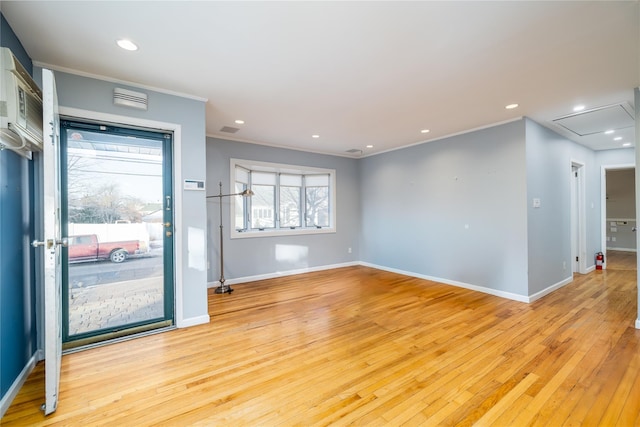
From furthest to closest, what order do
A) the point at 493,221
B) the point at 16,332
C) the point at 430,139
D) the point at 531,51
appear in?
the point at 430,139 → the point at 493,221 → the point at 531,51 → the point at 16,332

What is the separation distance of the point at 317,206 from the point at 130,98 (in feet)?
13.8

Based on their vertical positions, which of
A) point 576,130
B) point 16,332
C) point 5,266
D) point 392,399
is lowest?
point 392,399

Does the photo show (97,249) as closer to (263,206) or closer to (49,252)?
(49,252)

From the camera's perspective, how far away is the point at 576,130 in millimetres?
4516

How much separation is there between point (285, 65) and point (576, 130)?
488cm

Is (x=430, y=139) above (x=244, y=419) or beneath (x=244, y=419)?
above

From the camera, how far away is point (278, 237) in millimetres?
5633

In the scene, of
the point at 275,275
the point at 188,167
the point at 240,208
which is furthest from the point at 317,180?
the point at 188,167

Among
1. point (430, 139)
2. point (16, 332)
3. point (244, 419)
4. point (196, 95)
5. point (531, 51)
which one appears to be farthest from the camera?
point (430, 139)

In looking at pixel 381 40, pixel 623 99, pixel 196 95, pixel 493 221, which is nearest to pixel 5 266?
pixel 196 95

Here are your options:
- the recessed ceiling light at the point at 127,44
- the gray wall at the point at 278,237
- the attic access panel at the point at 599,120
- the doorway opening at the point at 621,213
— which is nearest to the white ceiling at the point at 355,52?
the recessed ceiling light at the point at 127,44

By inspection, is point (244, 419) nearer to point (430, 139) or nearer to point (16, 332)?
point (16, 332)

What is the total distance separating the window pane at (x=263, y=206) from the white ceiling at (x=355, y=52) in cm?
204

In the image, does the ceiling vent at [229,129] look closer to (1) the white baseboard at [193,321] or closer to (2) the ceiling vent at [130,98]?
(2) the ceiling vent at [130,98]
